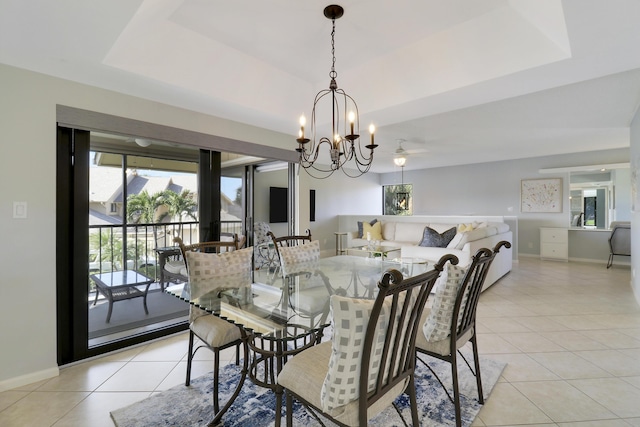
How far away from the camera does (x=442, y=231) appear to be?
233 inches

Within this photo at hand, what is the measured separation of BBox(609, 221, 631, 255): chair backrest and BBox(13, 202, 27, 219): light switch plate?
841 centimetres

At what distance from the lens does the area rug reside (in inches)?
67.2

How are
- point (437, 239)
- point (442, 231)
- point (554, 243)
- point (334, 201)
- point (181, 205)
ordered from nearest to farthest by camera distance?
point (181, 205), point (437, 239), point (442, 231), point (554, 243), point (334, 201)

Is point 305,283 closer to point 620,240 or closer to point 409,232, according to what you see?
point 409,232

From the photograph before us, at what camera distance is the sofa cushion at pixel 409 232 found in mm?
6300

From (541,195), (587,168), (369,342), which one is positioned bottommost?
(369,342)

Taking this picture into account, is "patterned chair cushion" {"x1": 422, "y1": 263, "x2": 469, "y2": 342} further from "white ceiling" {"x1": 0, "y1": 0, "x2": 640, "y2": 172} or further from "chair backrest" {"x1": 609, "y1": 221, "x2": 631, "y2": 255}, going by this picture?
"chair backrest" {"x1": 609, "y1": 221, "x2": 631, "y2": 255}

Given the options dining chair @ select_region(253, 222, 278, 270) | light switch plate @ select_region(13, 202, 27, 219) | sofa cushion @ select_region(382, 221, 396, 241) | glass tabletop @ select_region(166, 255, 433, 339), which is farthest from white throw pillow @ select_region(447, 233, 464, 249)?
light switch plate @ select_region(13, 202, 27, 219)

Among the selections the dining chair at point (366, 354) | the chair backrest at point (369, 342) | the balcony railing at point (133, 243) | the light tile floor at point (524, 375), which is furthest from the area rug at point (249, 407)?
the balcony railing at point (133, 243)

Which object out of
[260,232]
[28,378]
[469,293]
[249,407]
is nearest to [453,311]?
[469,293]

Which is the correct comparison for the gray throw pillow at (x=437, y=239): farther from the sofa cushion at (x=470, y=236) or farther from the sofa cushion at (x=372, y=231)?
the sofa cushion at (x=372, y=231)

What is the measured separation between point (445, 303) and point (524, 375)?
1.17 meters

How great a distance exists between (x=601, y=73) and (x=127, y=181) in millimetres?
4055

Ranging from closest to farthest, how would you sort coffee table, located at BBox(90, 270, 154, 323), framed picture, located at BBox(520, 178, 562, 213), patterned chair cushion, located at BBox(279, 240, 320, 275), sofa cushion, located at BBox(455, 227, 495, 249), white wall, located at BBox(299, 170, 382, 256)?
1. patterned chair cushion, located at BBox(279, 240, 320, 275)
2. coffee table, located at BBox(90, 270, 154, 323)
3. sofa cushion, located at BBox(455, 227, 495, 249)
4. framed picture, located at BBox(520, 178, 562, 213)
5. white wall, located at BBox(299, 170, 382, 256)
